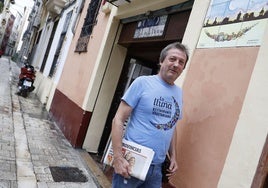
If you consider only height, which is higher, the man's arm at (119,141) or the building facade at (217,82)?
the building facade at (217,82)

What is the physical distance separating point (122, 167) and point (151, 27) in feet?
11.3

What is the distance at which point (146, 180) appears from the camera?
2.77 metres

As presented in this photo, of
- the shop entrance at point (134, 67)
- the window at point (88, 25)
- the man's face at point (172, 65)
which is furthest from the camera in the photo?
the window at point (88, 25)

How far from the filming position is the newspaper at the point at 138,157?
2582mm

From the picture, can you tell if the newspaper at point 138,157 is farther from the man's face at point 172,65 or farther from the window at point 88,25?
the window at point 88,25

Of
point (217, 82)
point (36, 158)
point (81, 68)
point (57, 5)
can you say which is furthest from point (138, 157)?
point (57, 5)

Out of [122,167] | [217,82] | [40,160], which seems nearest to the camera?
[122,167]

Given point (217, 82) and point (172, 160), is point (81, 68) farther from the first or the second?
point (172, 160)

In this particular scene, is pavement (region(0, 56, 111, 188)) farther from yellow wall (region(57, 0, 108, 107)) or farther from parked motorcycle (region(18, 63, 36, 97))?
parked motorcycle (region(18, 63, 36, 97))

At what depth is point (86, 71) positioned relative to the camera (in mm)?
7605

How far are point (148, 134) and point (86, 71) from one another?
5.15 metres

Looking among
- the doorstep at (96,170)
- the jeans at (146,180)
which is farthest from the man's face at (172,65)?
the doorstep at (96,170)

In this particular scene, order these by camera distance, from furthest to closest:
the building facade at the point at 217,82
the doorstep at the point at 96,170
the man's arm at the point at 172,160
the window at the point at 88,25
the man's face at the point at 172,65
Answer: the window at the point at 88,25, the doorstep at the point at 96,170, the man's arm at the point at 172,160, the man's face at the point at 172,65, the building facade at the point at 217,82

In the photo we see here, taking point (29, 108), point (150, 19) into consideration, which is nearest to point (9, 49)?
point (29, 108)
